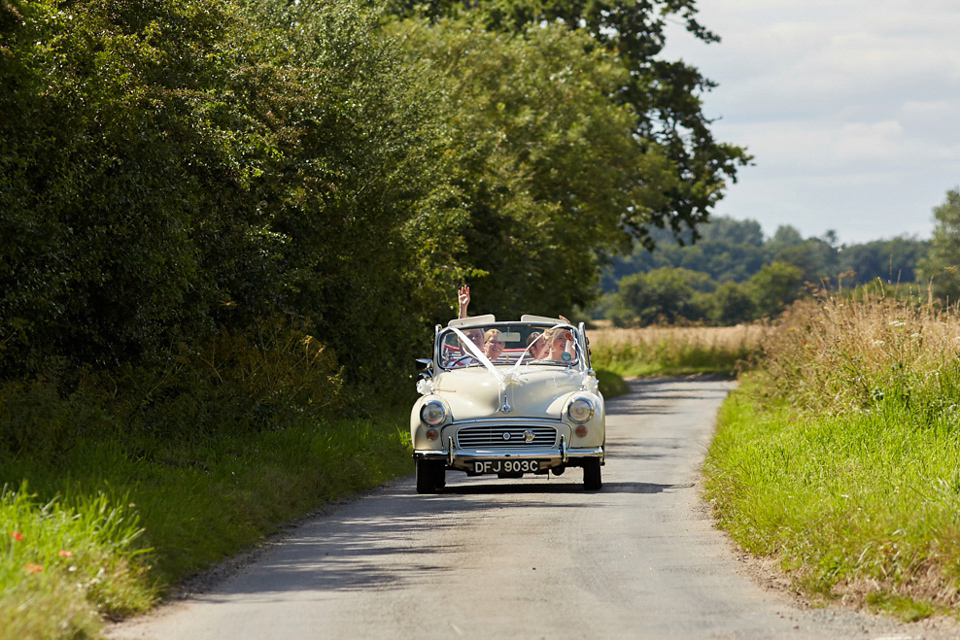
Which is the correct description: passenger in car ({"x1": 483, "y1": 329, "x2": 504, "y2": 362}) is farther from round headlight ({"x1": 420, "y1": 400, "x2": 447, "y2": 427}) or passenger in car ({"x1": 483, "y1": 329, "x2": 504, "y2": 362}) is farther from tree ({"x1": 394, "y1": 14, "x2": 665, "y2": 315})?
tree ({"x1": 394, "y1": 14, "x2": 665, "y2": 315})

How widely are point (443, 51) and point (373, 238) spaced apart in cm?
1697

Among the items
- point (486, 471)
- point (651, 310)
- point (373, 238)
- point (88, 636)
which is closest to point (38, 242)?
point (486, 471)

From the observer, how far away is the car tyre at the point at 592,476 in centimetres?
1525

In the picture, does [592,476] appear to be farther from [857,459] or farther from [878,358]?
[878,358]

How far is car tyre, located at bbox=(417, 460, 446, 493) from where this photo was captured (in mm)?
15031

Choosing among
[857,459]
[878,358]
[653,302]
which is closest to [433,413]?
[857,459]

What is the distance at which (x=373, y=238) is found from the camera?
2470cm

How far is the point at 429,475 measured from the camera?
15117 mm

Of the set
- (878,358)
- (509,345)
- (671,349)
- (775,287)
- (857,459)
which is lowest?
(671,349)

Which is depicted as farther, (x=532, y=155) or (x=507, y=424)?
(x=532, y=155)

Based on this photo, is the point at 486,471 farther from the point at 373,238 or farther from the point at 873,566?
the point at 373,238

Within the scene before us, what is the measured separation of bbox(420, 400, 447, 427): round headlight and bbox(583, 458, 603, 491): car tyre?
5.89ft

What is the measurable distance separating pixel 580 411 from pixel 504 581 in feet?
18.5

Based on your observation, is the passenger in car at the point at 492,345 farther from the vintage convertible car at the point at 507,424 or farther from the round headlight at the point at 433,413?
the round headlight at the point at 433,413
